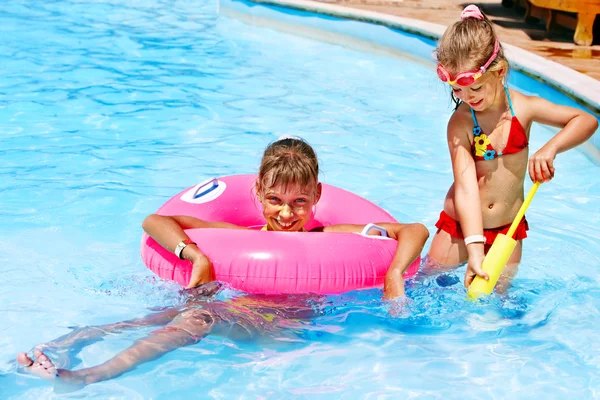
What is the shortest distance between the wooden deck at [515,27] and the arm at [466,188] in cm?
360

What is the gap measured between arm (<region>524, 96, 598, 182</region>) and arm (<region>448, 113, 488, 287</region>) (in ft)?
1.03

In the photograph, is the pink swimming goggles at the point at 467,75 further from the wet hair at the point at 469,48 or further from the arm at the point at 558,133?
the arm at the point at 558,133

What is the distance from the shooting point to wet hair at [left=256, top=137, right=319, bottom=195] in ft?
12.1

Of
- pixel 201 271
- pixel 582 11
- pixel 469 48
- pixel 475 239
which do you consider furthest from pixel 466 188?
pixel 582 11

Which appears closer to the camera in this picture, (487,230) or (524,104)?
(524,104)

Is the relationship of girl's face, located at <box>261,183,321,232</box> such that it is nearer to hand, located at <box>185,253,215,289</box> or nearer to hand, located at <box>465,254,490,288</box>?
hand, located at <box>185,253,215,289</box>

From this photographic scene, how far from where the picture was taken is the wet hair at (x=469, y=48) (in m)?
3.46

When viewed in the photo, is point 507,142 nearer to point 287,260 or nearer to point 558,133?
point 558,133

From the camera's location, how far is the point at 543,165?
11.0 ft

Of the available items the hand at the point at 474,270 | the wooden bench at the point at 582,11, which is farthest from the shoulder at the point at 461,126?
the wooden bench at the point at 582,11

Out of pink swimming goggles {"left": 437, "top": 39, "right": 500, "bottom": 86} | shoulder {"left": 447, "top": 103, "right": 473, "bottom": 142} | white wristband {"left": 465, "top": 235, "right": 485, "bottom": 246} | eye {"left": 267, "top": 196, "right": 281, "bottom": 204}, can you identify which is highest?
pink swimming goggles {"left": 437, "top": 39, "right": 500, "bottom": 86}

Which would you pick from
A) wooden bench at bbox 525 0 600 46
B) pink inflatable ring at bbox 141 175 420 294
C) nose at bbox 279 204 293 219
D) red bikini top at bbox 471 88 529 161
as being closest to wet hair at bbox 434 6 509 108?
red bikini top at bbox 471 88 529 161

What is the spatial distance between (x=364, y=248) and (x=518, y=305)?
3.00ft

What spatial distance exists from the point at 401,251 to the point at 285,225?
1.88 feet
